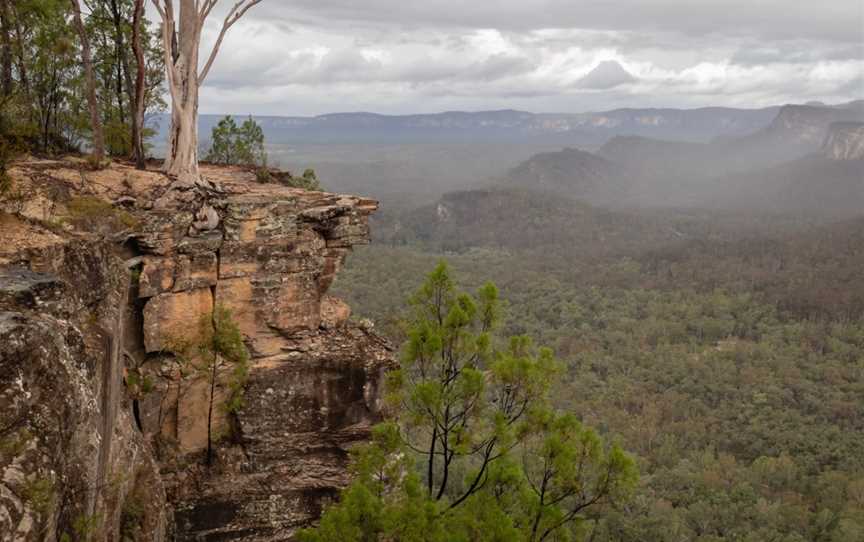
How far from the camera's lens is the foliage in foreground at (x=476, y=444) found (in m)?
9.55

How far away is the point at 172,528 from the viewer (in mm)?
13305

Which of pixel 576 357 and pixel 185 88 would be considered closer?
pixel 185 88

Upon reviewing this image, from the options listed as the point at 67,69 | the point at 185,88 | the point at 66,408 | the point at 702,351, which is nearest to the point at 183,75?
the point at 185,88

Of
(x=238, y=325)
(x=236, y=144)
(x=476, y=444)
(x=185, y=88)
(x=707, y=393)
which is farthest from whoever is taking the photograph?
(x=707, y=393)

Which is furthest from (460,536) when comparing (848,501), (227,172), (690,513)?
(848,501)

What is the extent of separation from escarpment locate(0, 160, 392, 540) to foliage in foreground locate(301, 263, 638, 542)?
155 inches

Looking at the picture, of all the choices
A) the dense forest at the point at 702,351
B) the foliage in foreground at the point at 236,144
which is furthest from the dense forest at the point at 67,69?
the dense forest at the point at 702,351

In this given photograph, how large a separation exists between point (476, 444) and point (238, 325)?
6626 millimetres

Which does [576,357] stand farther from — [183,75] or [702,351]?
[183,75]

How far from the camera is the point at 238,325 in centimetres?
1434

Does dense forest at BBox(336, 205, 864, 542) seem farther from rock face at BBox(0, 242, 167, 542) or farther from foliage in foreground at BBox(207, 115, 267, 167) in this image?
foliage in foreground at BBox(207, 115, 267, 167)

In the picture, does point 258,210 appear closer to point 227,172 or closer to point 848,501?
point 227,172

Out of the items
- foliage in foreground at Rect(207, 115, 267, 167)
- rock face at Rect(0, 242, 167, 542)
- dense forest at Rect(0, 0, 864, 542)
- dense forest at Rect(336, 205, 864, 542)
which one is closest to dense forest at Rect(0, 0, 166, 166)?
dense forest at Rect(0, 0, 864, 542)

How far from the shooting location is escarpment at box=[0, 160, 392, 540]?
1147 centimetres
